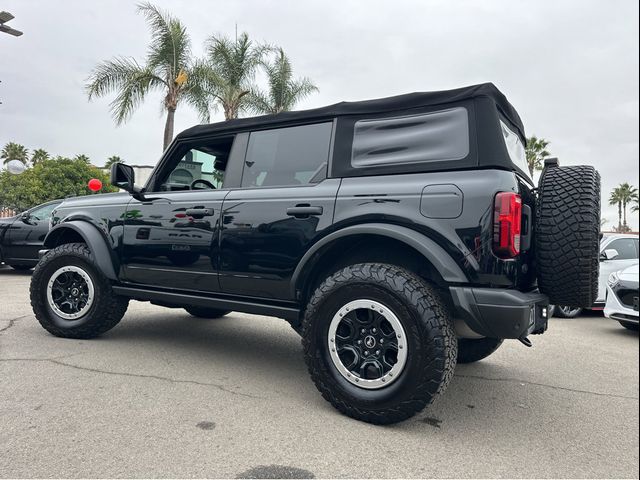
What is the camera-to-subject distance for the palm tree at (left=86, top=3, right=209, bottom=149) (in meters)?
14.9

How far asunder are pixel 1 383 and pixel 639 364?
11.6 feet

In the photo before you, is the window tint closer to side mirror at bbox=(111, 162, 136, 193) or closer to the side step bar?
the side step bar

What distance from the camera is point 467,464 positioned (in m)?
2.19

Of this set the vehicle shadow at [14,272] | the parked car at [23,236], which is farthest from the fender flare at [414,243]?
the vehicle shadow at [14,272]

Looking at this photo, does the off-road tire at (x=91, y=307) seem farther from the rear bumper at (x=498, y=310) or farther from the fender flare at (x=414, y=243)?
the rear bumper at (x=498, y=310)

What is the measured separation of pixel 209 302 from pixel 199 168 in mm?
1204

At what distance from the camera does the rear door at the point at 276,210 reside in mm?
2998

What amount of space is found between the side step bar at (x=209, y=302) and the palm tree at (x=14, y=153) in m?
61.0

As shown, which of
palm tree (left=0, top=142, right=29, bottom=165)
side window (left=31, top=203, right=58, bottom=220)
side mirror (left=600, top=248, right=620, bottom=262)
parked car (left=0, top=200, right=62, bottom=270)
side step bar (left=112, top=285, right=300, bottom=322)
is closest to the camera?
side step bar (left=112, top=285, right=300, bottom=322)

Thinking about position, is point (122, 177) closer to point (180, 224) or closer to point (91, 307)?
point (180, 224)

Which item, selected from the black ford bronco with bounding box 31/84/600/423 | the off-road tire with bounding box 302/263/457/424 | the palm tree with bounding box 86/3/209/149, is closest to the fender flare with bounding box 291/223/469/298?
the black ford bronco with bounding box 31/84/600/423

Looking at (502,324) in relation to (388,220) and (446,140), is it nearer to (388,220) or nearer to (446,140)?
(388,220)

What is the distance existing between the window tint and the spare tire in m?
0.56

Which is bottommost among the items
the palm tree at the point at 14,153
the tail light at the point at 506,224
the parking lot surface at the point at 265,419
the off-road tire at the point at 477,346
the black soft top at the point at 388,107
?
the parking lot surface at the point at 265,419
